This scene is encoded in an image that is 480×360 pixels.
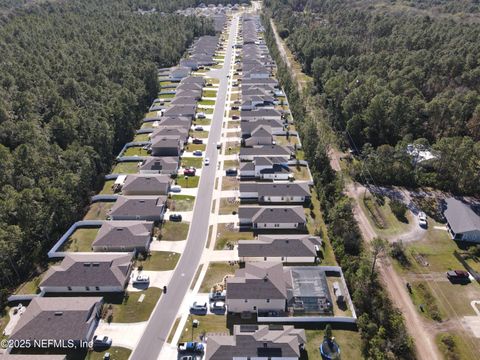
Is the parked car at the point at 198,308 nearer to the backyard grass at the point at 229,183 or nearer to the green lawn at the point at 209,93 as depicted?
the backyard grass at the point at 229,183

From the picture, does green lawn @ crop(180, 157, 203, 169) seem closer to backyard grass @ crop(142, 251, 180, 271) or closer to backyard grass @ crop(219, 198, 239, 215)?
backyard grass @ crop(219, 198, 239, 215)

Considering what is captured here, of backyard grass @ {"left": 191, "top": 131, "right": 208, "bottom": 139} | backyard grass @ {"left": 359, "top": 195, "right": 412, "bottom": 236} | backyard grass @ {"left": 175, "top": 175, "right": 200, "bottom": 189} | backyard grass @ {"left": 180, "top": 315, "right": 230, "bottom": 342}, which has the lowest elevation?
backyard grass @ {"left": 191, "top": 131, "right": 208, "bottom": 139}

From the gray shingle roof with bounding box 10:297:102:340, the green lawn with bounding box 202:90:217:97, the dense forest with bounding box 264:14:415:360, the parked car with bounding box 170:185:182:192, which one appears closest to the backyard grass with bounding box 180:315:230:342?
the gray shingle roof with bounding box 10:297:102:340

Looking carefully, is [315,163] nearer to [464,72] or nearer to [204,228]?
[204,228]

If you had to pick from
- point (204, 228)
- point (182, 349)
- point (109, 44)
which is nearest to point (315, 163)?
point (204, 228)

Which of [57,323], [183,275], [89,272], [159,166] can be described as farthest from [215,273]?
[159,166]

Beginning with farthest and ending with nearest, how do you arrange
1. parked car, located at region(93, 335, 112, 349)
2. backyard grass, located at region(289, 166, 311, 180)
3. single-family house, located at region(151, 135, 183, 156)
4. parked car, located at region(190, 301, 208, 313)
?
single-family house, located at region(151, 135, 183, 156) < backyard grass, located at region(289, 166, 311, 180) < parked car, located at region(190, 301, 208, 313) < parked car, located at region(93, 335, 112, 349)
